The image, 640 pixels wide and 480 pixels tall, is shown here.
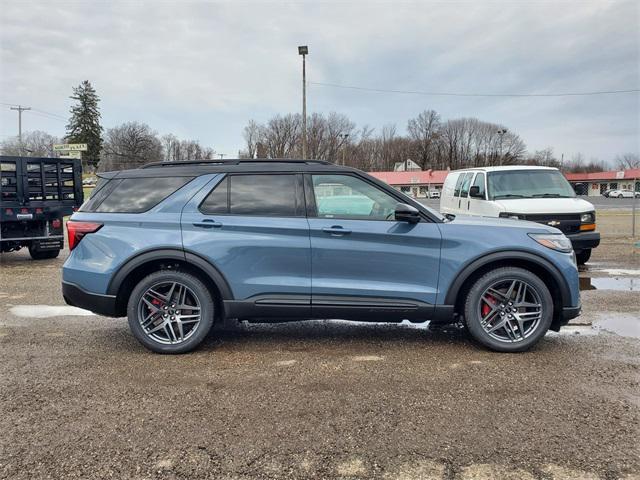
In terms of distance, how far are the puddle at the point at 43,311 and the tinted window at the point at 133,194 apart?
1953 millimetres

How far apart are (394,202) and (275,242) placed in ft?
3.86

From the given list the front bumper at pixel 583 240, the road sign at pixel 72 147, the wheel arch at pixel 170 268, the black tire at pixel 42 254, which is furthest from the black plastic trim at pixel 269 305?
the road sign at pixel 72 147

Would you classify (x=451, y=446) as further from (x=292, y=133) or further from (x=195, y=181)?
(x=292, y=133)

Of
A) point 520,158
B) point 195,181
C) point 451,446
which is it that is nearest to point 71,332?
point 195,181

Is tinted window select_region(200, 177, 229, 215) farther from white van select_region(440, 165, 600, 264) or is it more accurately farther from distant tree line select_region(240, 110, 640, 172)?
distant tree line select_region(240, 110, 640, 172)

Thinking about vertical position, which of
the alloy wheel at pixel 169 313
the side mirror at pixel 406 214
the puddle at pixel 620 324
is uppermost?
the side mirror at pixel 406 214

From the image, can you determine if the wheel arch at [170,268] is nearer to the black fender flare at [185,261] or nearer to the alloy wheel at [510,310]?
the black fender flare at [185,261]

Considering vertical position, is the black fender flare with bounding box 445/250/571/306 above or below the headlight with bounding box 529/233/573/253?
below

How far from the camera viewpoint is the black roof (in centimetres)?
455

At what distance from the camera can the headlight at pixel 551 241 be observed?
4367mm

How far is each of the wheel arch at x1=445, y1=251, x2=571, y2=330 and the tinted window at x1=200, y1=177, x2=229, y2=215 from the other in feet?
7.36

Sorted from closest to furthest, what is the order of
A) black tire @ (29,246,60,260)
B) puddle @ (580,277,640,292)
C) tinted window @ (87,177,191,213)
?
tinted window @ (87,177,191,213) < puddle @ (580,277,640,292) < black tire @ (29,246,60,260)

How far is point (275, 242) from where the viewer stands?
4324mm

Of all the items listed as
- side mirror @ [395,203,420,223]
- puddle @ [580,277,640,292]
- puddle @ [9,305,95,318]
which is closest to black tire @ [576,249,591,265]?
puddle @ [580,277,640,292]
